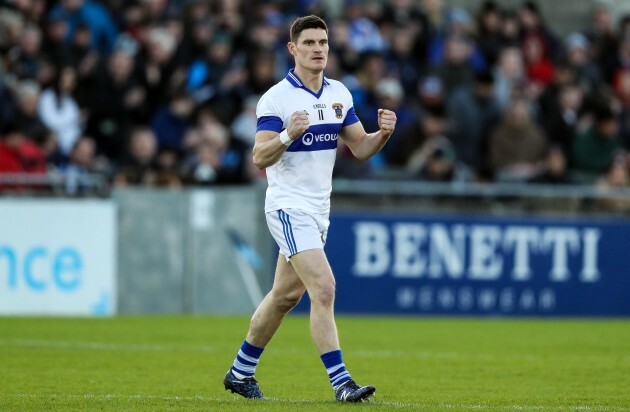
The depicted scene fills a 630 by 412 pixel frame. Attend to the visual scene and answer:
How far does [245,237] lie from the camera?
64.8ft

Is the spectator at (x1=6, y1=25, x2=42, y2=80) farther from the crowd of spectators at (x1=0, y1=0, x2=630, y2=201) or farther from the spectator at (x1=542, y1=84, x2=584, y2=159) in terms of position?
the spectator at (x1=542, y1=84, x2=584, y2=159)

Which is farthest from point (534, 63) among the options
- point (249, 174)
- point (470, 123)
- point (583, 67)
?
point (249, 174)

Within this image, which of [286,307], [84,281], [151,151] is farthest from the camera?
[151,151]

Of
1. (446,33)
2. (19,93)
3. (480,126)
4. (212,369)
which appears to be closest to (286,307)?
(212,369)

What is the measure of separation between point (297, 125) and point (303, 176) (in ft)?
A: 2.01

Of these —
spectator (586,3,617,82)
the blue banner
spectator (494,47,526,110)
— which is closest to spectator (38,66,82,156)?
the blue banner

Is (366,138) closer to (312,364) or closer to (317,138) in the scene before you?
(317,138)

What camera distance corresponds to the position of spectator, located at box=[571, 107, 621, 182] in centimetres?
2230

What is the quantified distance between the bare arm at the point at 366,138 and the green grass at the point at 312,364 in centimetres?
173

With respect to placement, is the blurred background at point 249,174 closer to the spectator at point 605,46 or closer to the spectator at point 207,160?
the spectator at point 207,160

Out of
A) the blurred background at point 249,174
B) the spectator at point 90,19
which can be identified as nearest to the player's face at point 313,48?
the blurred background at point 249,174

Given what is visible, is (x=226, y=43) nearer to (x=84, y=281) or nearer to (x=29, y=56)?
(x=29, y=56)

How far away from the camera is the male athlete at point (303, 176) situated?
927cm

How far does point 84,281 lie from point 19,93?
2.98 meters
